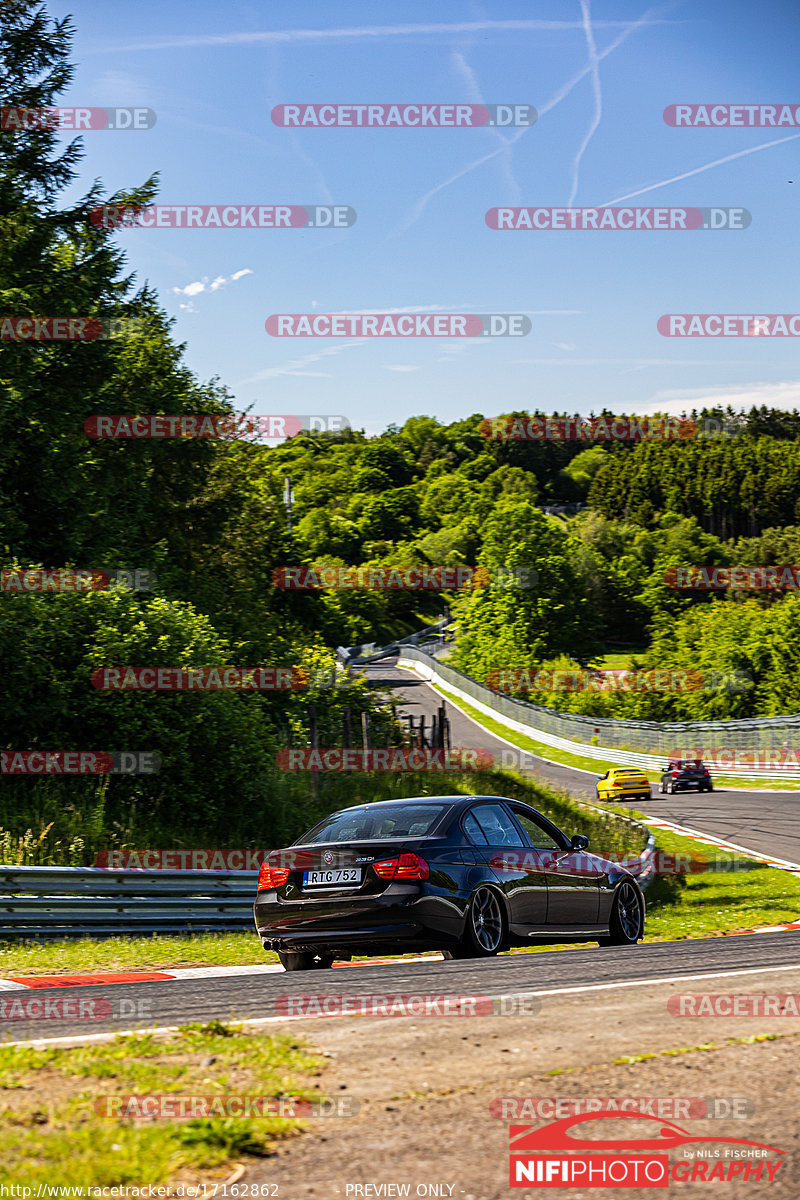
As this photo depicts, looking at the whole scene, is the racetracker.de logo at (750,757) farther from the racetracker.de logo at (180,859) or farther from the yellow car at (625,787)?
the racetracker.de logo at (180,859)

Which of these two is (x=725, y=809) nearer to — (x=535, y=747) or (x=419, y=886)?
(x=535, y=747)

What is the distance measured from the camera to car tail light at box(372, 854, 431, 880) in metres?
8.46

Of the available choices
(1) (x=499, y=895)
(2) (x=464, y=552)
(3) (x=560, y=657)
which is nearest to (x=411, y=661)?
(3) (x=560, y=657)

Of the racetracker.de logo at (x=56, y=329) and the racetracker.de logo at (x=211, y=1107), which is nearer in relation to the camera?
the racetracker.de logo at (x=211, y=1107)

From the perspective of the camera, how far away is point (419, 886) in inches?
332

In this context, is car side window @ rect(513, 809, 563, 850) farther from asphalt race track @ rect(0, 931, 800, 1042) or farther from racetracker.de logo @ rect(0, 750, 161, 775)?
racetracker.de logo @ rect(0, 750, 161, 775)

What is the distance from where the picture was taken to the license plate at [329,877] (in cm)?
864

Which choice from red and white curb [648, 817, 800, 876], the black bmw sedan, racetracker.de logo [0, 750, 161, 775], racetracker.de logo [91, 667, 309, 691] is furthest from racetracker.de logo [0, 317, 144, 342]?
red and white curb [648, 817, 800, 876]

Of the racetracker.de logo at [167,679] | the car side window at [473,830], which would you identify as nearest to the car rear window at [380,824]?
the car side window at [473,830]

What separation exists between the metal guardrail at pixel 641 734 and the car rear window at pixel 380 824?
39.3 metres

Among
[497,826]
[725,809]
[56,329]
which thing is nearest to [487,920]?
[497,826]

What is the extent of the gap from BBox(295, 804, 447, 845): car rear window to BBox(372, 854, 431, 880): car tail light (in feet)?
1.06

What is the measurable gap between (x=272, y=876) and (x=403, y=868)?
4.14 feet

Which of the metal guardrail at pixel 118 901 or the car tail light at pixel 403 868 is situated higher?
the car tail light at pixel 403 868
